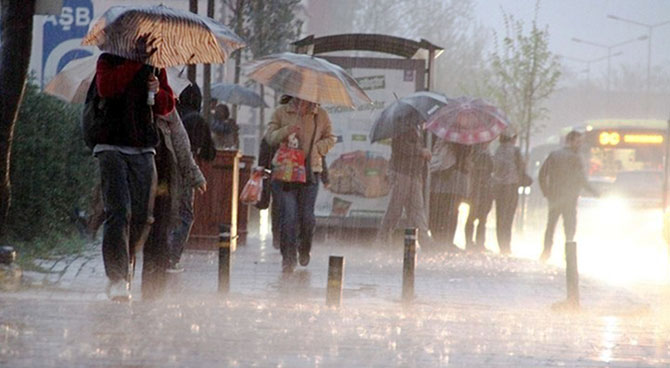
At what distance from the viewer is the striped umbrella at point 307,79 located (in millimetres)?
13555

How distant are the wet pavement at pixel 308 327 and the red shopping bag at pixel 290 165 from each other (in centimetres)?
94

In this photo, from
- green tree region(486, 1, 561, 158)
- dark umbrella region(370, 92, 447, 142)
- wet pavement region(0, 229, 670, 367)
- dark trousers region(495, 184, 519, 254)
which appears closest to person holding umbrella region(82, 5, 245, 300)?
wet pavement region(0, 229, 670, 367)

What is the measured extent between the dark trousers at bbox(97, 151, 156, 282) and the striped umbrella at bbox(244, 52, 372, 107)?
4574 mm

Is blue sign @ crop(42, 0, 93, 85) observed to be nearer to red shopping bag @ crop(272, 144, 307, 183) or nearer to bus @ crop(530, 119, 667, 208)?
red shopping bag @ crop(272, 144, 307, 183)

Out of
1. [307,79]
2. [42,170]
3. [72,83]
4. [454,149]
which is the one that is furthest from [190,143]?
[454,149]

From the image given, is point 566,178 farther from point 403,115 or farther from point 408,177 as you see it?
point 403,115

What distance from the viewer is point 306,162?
44.0ft

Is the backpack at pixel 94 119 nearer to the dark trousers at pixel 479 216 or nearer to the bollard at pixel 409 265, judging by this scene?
the bollard at pixel 409 265

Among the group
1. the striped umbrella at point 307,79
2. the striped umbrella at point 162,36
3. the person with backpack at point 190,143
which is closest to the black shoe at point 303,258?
the person with backpack at point 190,143

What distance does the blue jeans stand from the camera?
13336 mm

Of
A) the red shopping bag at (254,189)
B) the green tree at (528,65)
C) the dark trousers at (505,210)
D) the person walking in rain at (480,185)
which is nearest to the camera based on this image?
the red shopping bag at (254,189)

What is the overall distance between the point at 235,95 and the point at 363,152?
7814 mm

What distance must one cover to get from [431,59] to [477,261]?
3.41 meters

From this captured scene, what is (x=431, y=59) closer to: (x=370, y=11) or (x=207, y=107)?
(x=207, y=107)
